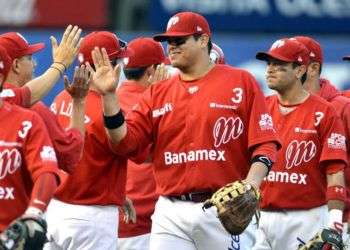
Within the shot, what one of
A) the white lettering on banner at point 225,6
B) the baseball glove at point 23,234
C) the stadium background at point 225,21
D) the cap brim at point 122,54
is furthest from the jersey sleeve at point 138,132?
the white lettering on banner at point 225,6

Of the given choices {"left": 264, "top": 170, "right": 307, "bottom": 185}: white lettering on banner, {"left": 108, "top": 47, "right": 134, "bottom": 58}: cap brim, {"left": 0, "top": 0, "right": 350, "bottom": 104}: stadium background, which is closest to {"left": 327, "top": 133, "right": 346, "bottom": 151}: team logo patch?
{"left": 264, "top": 170, "right": 307, "bottom": 185}: white lettering on banner

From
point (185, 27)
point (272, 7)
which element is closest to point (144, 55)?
point (185, 27)

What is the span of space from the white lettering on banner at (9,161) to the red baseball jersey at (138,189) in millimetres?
3305

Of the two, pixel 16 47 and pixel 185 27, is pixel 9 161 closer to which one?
pixel 16 47

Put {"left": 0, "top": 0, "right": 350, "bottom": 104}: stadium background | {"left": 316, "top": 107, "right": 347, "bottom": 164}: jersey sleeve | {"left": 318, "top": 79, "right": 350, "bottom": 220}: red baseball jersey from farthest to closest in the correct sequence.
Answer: {"left": 0, "top": 0, "right": 350, "bottom": 104}: stadium background < {"left": 318, "top": 79, "right": 350, "bottom": 220}: red baseball jersey < {"left": 316, "top": 107, "right": 347, "bottom": 164}: jersey sleeve

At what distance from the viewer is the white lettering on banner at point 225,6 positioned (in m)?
18.3

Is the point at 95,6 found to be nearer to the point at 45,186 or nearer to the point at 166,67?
the point at 166,67

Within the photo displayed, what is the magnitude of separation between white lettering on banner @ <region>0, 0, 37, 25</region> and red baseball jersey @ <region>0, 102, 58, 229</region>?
32.3 ft

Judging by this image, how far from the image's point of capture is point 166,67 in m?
11.5

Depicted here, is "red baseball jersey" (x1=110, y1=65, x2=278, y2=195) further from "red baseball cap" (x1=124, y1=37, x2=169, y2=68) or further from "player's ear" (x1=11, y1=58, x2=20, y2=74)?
"red baseball cap" (x1=124, y1=37, x2=169, y2=68)

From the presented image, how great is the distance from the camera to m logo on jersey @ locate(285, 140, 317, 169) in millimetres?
10445

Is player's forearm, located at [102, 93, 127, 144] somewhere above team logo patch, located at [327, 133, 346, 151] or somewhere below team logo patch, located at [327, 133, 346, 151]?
above

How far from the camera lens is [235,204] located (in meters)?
8.91

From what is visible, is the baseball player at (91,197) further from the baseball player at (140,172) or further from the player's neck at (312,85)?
the player's neck at (312,85)
